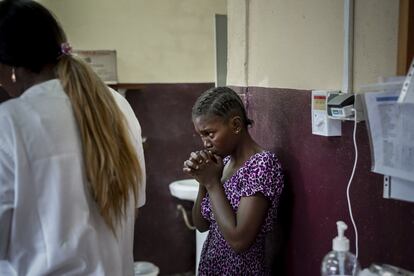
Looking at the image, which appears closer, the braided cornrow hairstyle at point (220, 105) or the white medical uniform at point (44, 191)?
the white medical uniform at point (44, 191)

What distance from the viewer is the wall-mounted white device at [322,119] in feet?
4.02

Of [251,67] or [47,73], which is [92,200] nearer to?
[47,73]

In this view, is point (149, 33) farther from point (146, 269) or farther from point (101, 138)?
point (101, 138)

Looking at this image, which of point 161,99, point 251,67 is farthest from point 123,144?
point 161,99

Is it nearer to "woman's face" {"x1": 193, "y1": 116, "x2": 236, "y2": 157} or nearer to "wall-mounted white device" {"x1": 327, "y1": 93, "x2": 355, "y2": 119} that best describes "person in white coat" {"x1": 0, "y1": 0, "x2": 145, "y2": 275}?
"woman's face" {"x1": 193, "y1": 116, "x2": 236, "y2": 157}

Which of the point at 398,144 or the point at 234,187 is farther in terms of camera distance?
the point at 234,187

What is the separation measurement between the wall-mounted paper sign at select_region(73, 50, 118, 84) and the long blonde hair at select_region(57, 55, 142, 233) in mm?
1874

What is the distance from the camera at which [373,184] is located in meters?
1.10

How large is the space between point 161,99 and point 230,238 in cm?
191

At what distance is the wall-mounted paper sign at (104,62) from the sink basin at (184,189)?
800 millimetres

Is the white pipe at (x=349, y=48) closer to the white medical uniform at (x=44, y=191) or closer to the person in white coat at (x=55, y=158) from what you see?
the person in white coat at (x=55, y=158)

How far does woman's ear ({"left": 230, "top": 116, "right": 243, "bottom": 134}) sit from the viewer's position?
141 cm

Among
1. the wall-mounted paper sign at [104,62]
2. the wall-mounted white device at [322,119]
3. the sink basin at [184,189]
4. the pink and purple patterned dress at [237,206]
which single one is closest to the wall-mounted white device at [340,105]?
the wall-mounted white device at [322,119]

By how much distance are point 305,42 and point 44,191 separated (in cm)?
90
